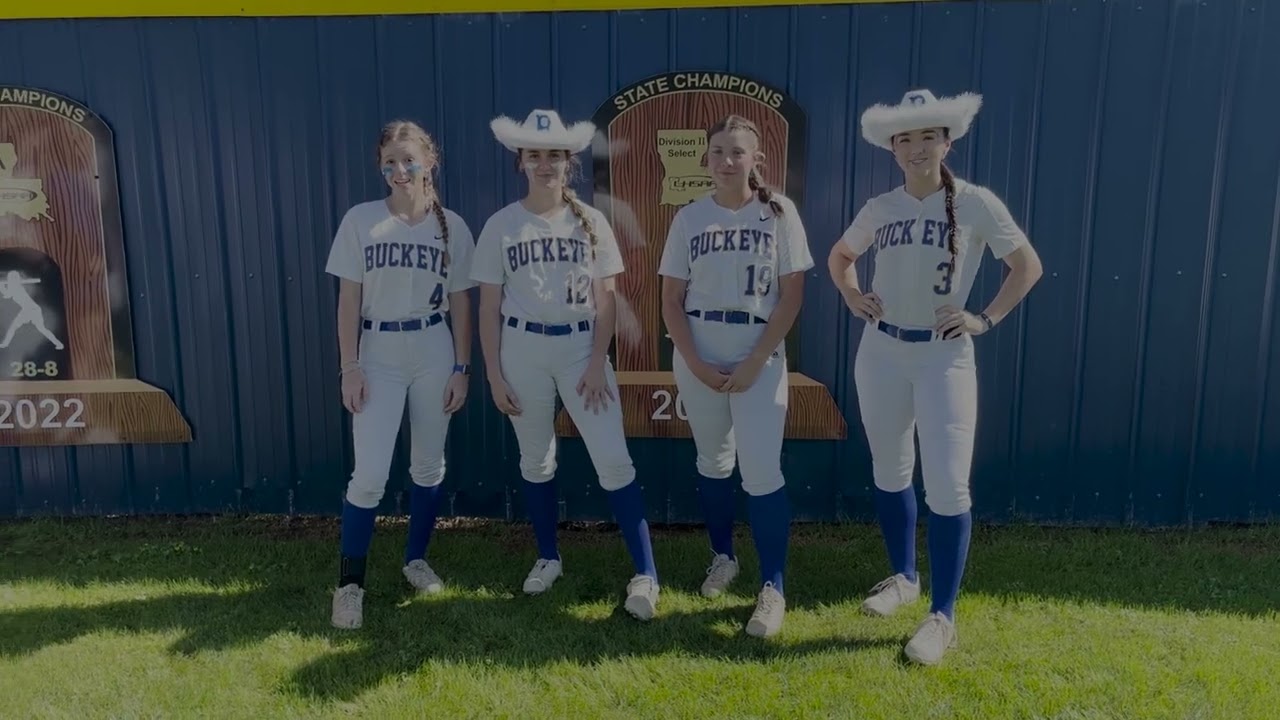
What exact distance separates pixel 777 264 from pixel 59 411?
377 centimetres

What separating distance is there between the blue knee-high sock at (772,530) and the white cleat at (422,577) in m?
1.36

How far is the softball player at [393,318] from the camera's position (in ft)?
10.4

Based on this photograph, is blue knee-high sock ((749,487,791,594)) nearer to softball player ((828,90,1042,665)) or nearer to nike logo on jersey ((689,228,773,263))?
softball player ((828,90,1042,665))

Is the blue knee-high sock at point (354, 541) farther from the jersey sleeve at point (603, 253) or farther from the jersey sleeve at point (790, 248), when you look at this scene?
the jersey sleeve at point (790, 248)

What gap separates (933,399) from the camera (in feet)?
9.44

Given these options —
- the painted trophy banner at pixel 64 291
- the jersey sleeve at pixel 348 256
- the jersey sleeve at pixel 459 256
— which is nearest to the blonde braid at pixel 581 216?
the jersey sleeve at pixel 459 256

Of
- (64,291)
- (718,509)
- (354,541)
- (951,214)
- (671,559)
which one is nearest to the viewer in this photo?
(951,214)

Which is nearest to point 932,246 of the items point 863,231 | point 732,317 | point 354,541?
point 863,231

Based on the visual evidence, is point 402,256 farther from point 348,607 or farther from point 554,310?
point 348,607

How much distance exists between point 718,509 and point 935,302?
1234mm

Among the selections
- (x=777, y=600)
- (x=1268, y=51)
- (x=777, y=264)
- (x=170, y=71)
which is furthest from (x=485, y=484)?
(x=1268, y=51)

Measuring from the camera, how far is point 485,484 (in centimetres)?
439

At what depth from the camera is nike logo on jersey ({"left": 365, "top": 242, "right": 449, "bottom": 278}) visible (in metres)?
3.16

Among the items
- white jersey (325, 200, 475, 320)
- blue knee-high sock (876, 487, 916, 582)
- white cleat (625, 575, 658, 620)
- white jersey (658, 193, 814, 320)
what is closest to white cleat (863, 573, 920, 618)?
blue knee-high sock (876, 487, 916, 582)
